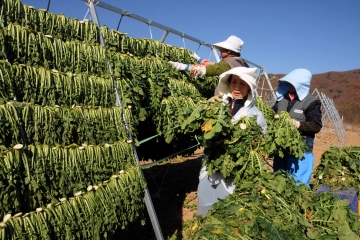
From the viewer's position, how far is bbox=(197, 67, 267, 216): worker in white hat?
294cm

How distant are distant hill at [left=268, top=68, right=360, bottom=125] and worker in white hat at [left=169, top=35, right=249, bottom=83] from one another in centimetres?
3178

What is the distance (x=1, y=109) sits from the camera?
2.07m

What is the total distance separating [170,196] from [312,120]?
11.4 ft

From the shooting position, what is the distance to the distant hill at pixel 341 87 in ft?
122

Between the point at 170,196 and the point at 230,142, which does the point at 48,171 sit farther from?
the point at 170,196

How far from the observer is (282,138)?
297cm

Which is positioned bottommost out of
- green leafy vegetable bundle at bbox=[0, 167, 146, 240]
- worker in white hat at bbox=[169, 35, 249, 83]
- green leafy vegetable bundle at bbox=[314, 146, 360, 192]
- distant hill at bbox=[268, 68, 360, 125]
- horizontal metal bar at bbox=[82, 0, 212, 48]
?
green leafy vegetable bundle at bbox=[314, 146, 360, 192]

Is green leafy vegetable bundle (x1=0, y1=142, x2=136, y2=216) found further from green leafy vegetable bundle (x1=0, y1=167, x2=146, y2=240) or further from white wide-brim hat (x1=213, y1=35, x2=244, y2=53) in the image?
white wide-brim hat (x1=213, y1=35, x2=244, y2=53)

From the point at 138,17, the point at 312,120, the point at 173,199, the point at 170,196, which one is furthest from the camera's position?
the point at 170,196

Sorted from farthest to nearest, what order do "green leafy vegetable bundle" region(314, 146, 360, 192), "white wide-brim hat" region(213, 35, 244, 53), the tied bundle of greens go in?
"green leafy vegetable bundle" region(314, 146, 360, 192) → "white wide-brim hat" region(213, 35, 244, 53) → the tied bundle of greens

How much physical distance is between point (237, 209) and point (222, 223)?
0.24 metres

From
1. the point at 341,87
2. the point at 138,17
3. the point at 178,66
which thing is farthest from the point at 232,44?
the point at 341,87

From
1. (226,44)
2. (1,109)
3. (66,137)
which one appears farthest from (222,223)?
(226,44)

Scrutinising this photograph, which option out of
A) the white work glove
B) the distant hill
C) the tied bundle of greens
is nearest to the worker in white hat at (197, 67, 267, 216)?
the tied bundle of greens
